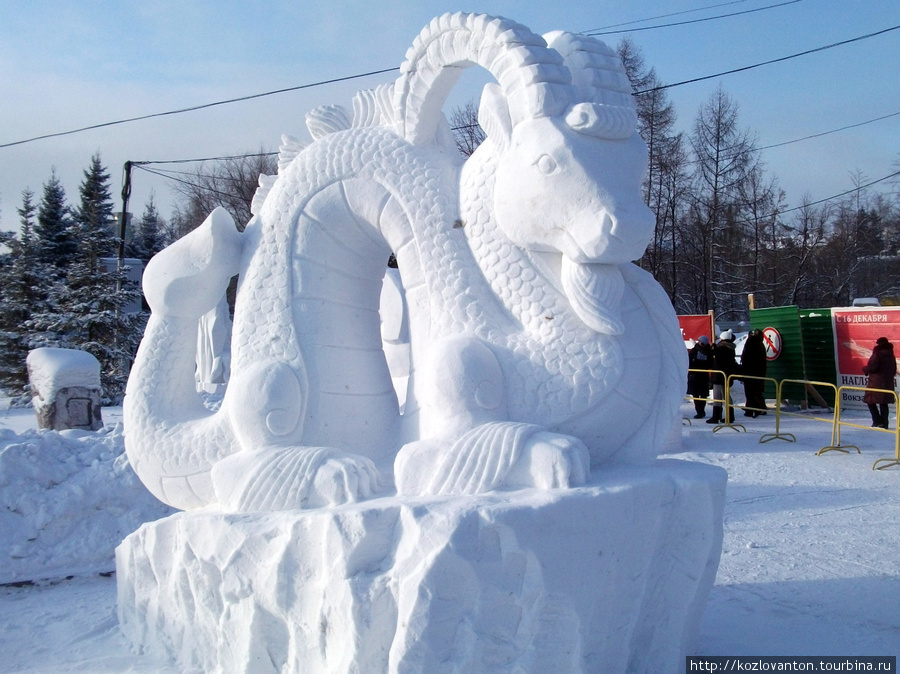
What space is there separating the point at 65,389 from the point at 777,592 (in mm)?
7864

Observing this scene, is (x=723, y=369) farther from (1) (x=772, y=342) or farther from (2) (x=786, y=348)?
(1) (x=772, y=342)

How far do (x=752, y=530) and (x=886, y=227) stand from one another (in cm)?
2515

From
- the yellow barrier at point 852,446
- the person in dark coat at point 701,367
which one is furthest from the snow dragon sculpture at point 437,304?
the person in dark coat at point 701,367

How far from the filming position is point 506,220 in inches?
102

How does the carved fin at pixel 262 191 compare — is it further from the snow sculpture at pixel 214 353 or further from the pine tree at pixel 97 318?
the pine tree at pixel 97 318

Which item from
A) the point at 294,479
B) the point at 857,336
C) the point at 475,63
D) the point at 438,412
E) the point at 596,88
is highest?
the point at 475,63

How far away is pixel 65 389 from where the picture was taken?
841 centimetres

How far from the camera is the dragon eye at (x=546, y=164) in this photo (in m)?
2.48

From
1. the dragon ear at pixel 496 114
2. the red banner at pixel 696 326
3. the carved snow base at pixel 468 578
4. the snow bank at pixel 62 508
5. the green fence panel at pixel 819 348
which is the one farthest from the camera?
the red banner at pixel 696 326

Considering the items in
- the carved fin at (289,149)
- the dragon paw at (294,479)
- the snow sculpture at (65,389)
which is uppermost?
the carved fin at (289,149)

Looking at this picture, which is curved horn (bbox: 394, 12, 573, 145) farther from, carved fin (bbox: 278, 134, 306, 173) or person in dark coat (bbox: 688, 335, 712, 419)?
person in dark coat (bbox: 688, 335, 712, 419)

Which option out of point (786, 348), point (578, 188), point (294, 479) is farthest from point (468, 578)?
point (786, 348)

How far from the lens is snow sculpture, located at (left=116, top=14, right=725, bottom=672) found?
84.7 inches

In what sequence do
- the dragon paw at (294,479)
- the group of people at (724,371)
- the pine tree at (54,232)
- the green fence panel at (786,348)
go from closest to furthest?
the dragon paw at (294,479) → the group of people at (724,371) → the green fence panel at (786,348) → the pine tree at (54,232)
